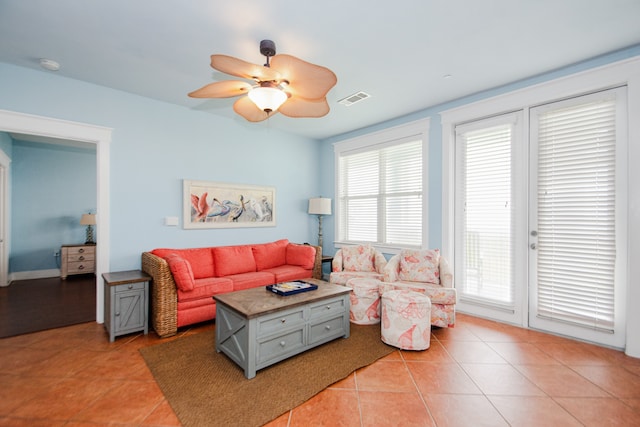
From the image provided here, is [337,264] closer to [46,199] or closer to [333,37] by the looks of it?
[333,37]

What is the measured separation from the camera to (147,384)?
84.5 inches

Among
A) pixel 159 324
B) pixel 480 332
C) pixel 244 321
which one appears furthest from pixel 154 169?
pixel 480 332

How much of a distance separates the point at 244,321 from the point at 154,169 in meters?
2.55

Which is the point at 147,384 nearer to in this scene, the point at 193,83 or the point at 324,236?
the point at 193,83

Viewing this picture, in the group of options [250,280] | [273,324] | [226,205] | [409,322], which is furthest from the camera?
[226,205]

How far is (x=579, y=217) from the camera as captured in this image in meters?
2.91

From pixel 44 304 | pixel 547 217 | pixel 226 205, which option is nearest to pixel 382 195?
pixel 547 217

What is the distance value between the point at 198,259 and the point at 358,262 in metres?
2.17

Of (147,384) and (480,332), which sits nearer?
(147,384)

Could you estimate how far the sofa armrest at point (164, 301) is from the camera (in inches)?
116

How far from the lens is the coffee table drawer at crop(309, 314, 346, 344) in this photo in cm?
266

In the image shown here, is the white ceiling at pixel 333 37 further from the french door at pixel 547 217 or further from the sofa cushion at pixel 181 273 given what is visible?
the sofa cushion at pixel 181 273

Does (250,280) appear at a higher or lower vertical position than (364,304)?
higher

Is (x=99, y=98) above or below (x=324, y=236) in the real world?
above
